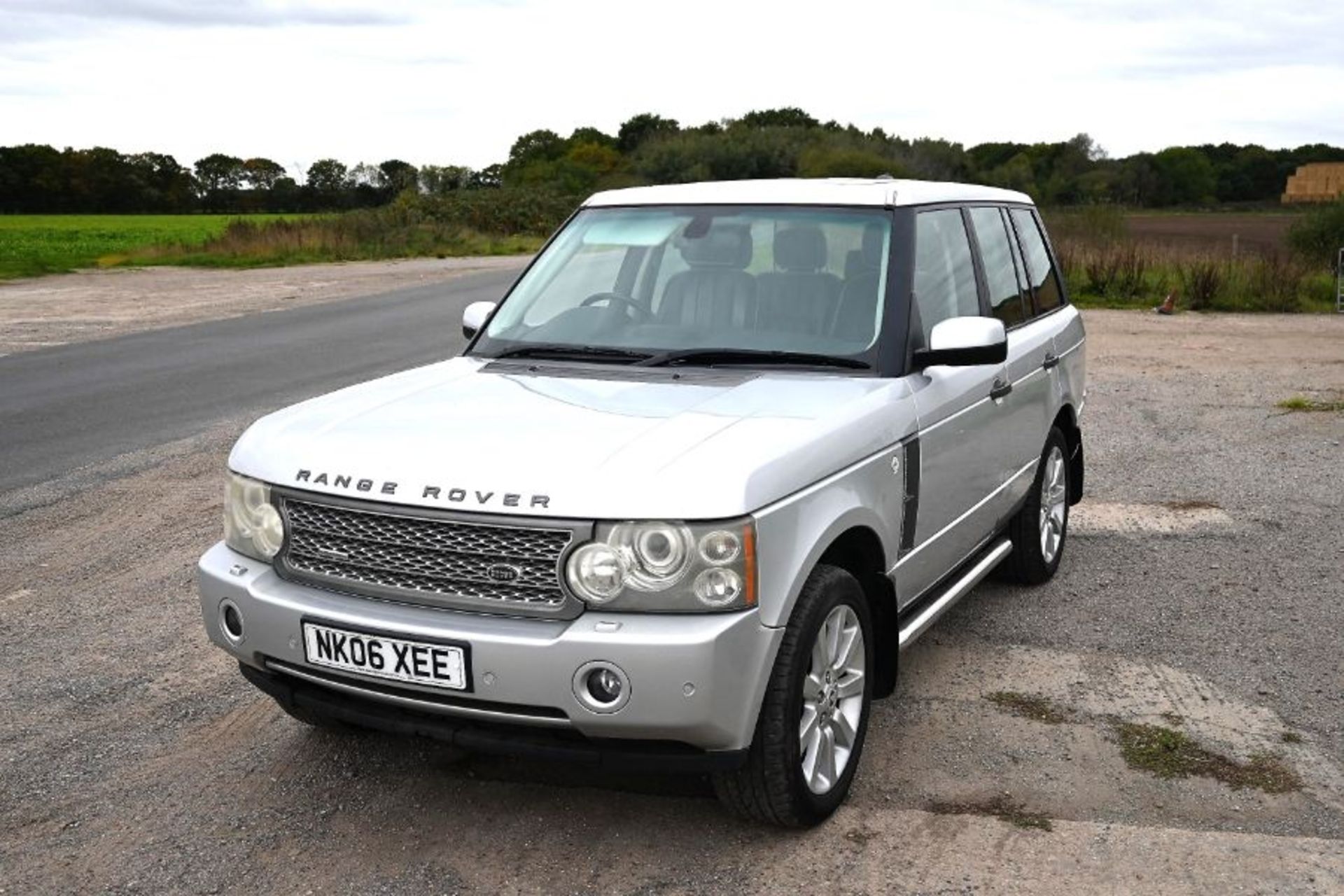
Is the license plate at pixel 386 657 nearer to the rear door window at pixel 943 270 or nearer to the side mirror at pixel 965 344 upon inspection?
the side mirror at pixel 965 344

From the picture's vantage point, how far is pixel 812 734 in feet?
13.0

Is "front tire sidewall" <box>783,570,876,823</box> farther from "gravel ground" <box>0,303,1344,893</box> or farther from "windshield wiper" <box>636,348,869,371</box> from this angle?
"windshield wiper" <box>636,348,869,371</box>

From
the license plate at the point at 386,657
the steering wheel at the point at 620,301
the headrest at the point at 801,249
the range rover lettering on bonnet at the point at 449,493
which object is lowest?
the license plate at the point at 386,657

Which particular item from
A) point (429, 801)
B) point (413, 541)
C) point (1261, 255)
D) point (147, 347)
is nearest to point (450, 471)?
point (413, 541)

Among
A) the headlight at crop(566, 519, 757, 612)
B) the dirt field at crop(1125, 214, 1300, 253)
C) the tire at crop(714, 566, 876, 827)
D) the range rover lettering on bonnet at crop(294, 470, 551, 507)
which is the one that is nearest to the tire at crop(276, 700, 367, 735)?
the range rover lettering on bonnet at crop(294, 470, 551, 507)

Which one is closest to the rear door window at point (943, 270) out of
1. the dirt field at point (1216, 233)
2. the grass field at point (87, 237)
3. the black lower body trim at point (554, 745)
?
the black lower body trim at point (554, 745)

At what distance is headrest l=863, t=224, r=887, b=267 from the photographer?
16.4 ft

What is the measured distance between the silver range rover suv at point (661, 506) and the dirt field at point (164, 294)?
13636 millimetres

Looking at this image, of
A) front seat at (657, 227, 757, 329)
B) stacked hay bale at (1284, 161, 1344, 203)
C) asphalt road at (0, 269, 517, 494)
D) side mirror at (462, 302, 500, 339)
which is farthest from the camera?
stacked hay bale at (1284, 161, 1344, 203)

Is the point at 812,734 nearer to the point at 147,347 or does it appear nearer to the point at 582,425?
the point at 582,425

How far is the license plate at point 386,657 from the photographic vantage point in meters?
3.57

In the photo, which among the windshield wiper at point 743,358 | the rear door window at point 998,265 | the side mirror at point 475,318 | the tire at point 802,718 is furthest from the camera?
the rear door window at point 998,265

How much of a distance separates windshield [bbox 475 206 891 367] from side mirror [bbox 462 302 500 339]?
0.11m

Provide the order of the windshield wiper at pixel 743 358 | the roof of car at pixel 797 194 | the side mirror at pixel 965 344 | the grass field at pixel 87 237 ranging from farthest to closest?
1. the grass field at pixel 87 237
2. the roof of car at pixel 797 194
3. the windshield wiper at pixel 743 358
4. the side mirror at pixel 965 344
